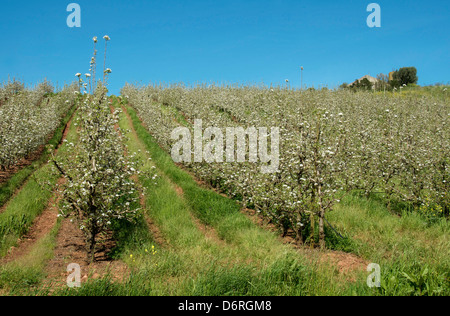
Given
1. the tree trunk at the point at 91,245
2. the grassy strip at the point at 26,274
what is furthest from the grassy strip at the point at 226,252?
the grassy strip at the point at 26,274

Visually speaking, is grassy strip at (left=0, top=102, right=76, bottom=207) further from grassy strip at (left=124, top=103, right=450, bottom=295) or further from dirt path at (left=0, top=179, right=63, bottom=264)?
grassy strip at (left=124, top=103, right=450, bottom=295)

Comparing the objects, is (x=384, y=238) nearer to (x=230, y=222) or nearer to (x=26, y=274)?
(x=230, y=222)

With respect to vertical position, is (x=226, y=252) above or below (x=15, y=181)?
below

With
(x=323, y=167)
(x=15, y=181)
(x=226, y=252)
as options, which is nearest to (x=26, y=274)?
(x=226, y=252)

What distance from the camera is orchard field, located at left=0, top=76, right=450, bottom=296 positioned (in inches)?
224

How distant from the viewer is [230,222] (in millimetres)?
11188

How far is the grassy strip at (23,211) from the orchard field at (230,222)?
0.06 metres

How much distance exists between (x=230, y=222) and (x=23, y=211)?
8.75 m

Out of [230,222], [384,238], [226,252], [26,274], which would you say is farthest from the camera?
[230,222]

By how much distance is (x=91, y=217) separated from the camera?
327 inches

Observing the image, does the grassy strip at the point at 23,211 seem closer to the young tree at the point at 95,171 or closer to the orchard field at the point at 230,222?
the orchard field at the point at 230,222
